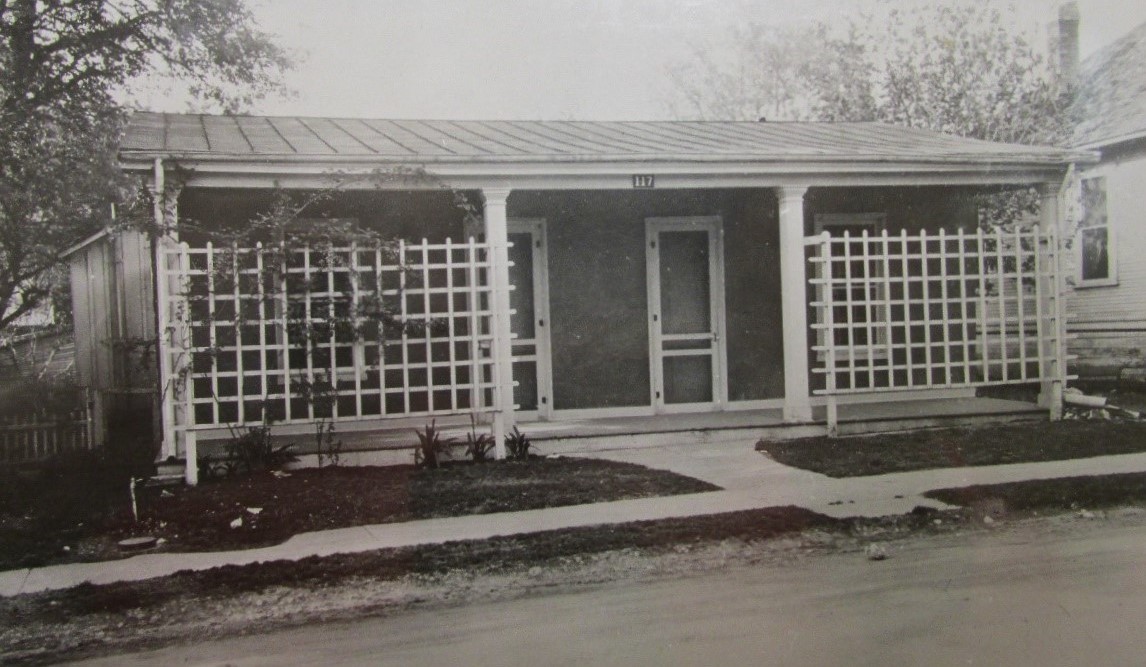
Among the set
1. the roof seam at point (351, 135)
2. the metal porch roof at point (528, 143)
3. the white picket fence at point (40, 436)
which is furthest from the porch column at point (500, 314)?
the white picket fence at point (40, 436)

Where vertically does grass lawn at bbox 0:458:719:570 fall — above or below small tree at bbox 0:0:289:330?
below

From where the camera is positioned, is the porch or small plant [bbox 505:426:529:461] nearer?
small plant [bbox 505:426:529:461]

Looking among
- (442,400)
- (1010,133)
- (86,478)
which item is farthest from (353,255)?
(1010,133)

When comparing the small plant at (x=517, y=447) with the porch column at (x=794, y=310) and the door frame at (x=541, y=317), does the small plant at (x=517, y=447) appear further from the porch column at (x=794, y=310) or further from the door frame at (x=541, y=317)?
the porch column at (x=794, y=310)

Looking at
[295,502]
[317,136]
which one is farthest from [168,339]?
[317,136]

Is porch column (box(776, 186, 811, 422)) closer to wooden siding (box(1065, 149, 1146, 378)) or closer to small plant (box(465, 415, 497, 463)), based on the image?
small plant (box(465, 415, 497, 463))

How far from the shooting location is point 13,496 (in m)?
8.38

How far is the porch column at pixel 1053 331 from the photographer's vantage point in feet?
32.8

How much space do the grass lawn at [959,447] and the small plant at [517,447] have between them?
7.79 feet

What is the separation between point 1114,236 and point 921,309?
431 cm

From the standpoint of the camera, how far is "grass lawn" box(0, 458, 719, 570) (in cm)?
616

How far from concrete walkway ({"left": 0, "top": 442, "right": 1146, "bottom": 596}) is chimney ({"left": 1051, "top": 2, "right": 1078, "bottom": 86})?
12.2m

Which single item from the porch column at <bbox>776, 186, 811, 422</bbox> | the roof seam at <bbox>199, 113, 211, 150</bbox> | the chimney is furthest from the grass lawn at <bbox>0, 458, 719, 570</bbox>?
the chimney

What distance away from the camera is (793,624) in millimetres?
4266
